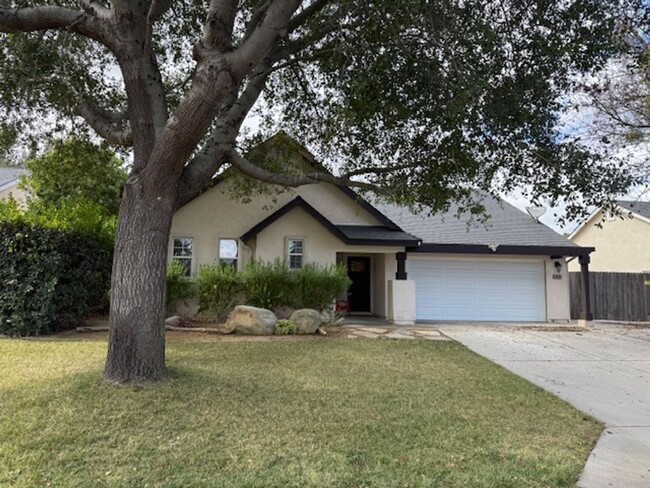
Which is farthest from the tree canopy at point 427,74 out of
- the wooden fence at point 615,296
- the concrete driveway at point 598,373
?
the wooden fence at point 615,296

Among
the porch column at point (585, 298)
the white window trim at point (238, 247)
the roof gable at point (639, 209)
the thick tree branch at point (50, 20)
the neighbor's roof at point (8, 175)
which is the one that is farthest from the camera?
the neighbor's roof at point (8, 175)

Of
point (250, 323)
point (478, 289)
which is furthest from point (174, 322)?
point (478, 289)

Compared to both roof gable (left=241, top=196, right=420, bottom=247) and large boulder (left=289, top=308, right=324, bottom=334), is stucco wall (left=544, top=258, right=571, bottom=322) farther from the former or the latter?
large boulder (left=289, top=308, right=324, bottom=334)

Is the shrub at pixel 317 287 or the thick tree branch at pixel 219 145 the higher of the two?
the thick tree branch at pixel 219 145

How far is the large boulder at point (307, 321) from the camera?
1099 cm

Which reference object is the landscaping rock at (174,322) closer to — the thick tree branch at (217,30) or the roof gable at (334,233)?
the roof gable at (334,233)

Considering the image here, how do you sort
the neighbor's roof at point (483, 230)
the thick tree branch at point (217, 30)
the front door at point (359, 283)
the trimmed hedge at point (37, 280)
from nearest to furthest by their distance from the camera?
the thick tree branch at point (217, 30) → the trimmed hedge at point (37, 280) → the neighbor's roof at point (483, 230) → the front door at point (359, 283)

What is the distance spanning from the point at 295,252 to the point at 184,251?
3633mm

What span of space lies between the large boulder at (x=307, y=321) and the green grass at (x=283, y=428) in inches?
138

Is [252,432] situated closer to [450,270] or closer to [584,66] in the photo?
[584,66]

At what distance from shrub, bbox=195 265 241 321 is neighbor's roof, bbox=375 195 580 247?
580cm

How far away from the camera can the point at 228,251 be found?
14.6m

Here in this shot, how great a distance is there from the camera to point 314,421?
4.83 m

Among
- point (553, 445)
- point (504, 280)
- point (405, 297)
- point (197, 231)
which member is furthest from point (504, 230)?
point (553, 445)
